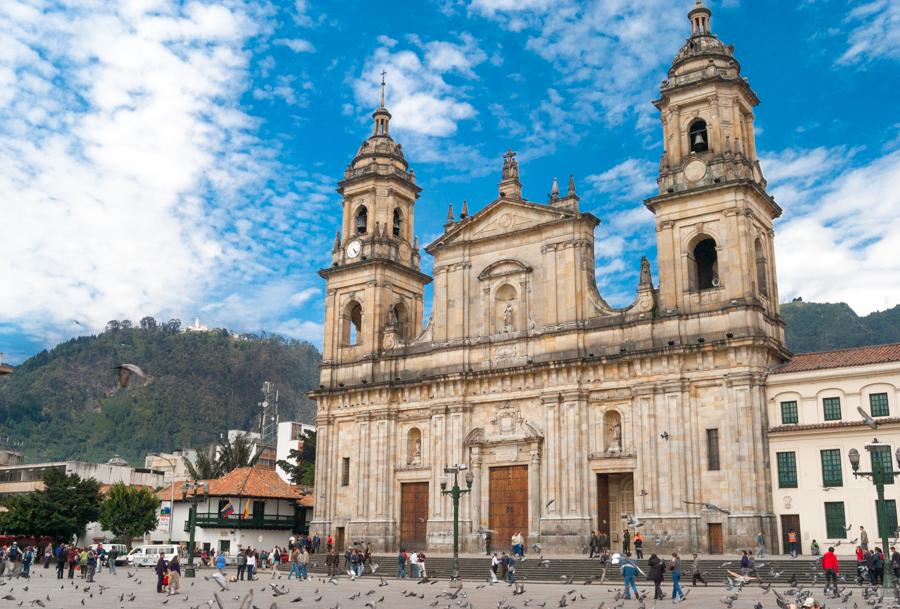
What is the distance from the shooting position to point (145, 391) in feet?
479

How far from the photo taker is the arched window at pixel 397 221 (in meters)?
52.6

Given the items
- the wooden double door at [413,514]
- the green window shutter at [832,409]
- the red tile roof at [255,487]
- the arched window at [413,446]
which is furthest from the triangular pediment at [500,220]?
the red tile roof at [255,487]

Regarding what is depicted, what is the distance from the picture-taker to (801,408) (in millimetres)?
36188

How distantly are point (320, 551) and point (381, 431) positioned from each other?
670cm

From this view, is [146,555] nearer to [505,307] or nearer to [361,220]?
[361,220]

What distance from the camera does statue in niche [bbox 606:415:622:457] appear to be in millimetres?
39878

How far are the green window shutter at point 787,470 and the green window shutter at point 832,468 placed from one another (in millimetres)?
1061

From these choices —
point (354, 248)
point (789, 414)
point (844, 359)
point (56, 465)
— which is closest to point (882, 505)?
point (789, 414)

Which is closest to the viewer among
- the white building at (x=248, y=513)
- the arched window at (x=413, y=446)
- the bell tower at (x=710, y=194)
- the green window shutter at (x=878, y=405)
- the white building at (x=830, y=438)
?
the white building at (x=830, y=438)

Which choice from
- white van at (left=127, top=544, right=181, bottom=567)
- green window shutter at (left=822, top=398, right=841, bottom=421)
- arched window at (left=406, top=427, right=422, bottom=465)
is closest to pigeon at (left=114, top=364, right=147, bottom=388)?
arched window at (left=406, top=427, right=422, bottom=465)

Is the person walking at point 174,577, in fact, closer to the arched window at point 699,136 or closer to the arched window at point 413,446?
the arched window at point 413,446

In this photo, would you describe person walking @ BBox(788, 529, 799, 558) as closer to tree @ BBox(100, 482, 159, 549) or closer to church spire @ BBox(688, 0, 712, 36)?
church spire @ BBox(688, 0, 712, 36)

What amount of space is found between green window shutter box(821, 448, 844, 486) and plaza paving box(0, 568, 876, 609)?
28.1 feet

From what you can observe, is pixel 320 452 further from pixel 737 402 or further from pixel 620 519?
pixel 737 402
